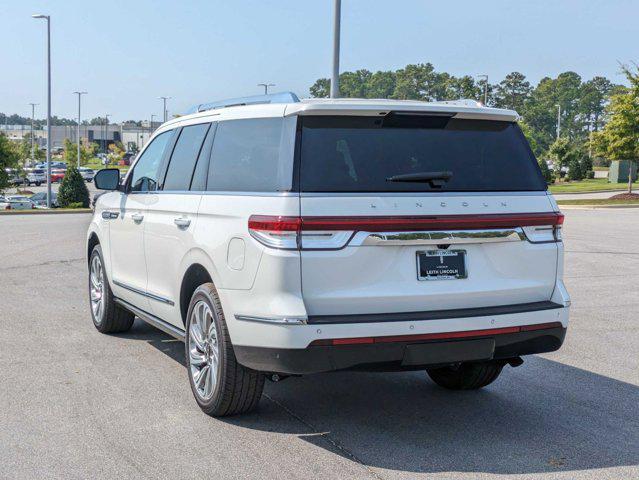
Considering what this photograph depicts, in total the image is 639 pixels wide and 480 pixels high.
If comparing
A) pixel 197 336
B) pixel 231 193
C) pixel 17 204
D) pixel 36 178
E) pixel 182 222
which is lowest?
pixel 36 178

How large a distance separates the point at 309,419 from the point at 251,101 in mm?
2128

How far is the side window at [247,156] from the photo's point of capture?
4992 millimetres

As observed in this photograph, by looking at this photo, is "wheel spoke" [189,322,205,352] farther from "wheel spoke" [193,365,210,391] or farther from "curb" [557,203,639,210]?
"curb" [557,203,639,210]

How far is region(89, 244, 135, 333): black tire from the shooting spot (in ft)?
26.1

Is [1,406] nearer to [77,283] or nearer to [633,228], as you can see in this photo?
[77,283]

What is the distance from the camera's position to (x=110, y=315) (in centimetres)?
802

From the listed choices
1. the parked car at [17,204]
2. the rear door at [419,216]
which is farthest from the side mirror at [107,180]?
the parked car at [17,204]

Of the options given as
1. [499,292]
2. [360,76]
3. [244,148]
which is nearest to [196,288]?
[244,148]

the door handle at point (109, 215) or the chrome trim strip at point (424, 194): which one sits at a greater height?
the chrome trim strip at point (424, 194)

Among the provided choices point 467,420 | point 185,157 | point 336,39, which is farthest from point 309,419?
point 336,39

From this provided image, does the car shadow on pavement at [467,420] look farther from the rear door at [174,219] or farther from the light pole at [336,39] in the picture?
the light pole at [336,39]

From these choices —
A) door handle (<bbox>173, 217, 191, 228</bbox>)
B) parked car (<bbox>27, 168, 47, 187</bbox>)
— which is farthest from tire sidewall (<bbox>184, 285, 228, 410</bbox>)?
parked car (<bbox>27, 168, 47, 187</bbox>)

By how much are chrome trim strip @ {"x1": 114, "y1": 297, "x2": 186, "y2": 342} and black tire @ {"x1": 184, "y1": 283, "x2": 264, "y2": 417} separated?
67 centimetres

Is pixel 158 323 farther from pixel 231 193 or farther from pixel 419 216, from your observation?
pixel 419 216
